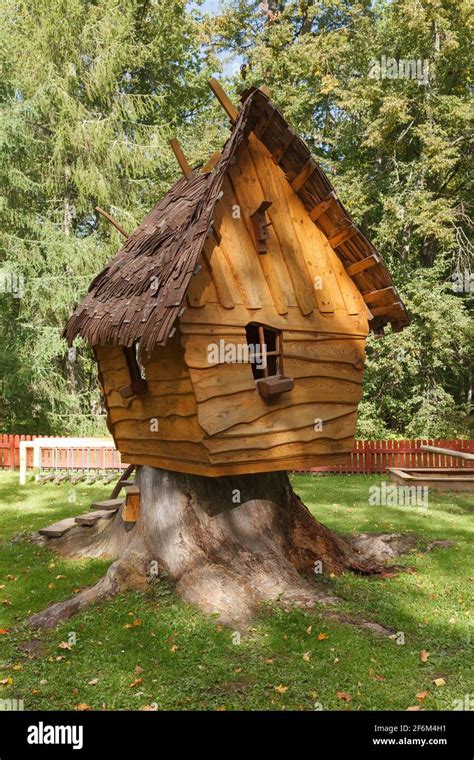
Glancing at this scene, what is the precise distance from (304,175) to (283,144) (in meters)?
0.42

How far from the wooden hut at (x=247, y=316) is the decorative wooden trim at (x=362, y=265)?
14mm

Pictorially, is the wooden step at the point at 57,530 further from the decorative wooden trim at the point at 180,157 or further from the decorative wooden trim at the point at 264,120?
the decorative wooden trim at the point at 264,120

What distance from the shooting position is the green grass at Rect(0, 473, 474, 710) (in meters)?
5.43

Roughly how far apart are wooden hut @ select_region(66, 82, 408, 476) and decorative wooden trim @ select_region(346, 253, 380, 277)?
0.5 inches

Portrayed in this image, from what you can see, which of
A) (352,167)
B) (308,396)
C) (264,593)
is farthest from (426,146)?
(264,593)

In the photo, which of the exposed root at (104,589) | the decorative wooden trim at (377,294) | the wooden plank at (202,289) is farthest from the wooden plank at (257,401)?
the exposed root at (104,589)

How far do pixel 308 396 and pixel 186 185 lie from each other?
3842mm

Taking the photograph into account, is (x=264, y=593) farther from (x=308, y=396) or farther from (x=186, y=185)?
(x=186, y=185)

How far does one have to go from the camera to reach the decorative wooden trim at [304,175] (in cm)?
727

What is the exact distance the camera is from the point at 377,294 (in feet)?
26.1

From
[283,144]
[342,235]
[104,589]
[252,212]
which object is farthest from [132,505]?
[283,144]

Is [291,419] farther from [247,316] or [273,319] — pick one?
[247,316]

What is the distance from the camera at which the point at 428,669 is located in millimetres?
5918

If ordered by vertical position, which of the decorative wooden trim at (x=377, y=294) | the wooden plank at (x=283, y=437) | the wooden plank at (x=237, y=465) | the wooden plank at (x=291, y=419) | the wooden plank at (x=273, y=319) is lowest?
the wooden plank at (x=237, y=465)
